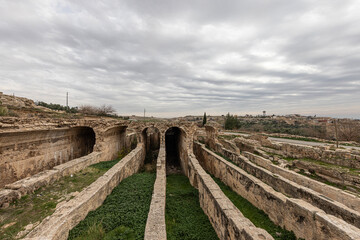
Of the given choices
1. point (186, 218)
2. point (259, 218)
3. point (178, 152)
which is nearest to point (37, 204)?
point (186, 218)

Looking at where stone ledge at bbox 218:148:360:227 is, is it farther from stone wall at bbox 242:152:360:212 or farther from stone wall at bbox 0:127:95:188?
stone wall at bbox 0:127:95:188

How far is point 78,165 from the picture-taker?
9.49 metres

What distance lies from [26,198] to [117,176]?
3398 millimetres

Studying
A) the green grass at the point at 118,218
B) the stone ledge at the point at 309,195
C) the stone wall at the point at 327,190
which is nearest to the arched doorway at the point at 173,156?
the stone ledge at the point at 309,195

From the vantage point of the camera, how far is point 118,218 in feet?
17.1

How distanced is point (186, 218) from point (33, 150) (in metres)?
10.0

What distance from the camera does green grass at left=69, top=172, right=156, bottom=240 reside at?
4.48 m

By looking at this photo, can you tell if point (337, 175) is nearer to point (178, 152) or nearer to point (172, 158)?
point (178, 152)

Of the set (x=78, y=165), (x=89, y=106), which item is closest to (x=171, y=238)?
(x=78, y=165)

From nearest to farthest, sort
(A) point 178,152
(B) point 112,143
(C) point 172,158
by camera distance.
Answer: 1. (B) point 112,143
2. (A) point 178,152
3. (C) point 172,158

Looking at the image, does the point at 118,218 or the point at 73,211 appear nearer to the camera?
the point at 73,211

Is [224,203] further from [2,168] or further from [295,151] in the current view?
[295,151]

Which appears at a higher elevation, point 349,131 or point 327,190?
point 349,131

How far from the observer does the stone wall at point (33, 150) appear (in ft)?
27.4
